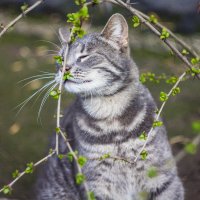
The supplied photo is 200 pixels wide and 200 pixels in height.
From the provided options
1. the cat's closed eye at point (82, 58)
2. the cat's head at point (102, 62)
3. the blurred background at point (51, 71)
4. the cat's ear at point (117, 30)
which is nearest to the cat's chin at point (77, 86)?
the cat's head at point (102, 62)

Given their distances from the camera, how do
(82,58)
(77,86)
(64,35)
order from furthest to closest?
(64,35)
(82,58)
(77,86)

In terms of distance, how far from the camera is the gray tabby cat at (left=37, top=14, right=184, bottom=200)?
12.9 feet

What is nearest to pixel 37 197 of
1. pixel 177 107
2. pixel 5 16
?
pixel 177 107

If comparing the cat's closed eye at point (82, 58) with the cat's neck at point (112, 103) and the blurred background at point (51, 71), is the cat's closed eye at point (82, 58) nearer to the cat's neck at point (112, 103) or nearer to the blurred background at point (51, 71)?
the cat's neck at point (112, 103)

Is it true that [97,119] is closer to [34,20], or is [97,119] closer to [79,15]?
[79,15]

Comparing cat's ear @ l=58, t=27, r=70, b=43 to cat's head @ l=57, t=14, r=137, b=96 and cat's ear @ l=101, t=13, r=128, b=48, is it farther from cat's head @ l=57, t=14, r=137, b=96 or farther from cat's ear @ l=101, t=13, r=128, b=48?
cat's ear @ l=101, t=13, r=128, b=48

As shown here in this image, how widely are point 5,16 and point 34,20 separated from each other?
1.65ft

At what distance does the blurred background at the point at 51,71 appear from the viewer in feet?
18.1

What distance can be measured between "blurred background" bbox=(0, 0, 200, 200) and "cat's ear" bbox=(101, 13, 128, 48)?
0.73 meters

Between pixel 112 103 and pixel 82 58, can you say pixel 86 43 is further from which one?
pixel 112 103

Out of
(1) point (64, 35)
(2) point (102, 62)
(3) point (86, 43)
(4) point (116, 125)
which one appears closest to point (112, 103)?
(4) point (116, 125)

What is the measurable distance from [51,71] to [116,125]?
141 inches

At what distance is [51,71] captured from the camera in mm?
7469

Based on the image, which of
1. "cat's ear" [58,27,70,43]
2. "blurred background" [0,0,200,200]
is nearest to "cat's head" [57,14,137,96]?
"cat's ear" [58,27,70,43]
